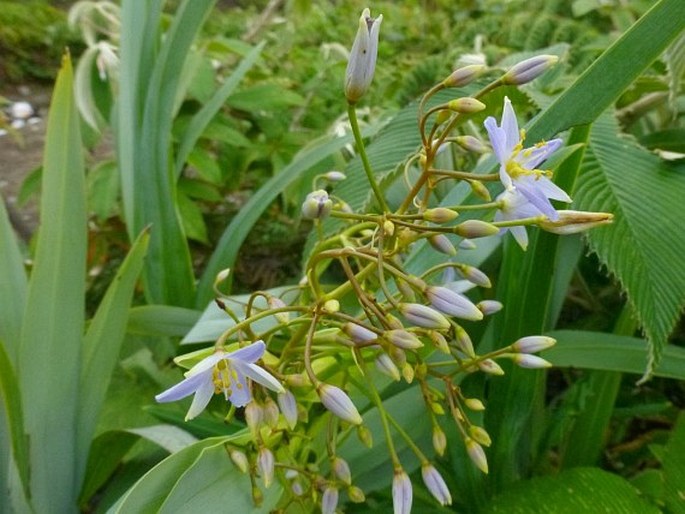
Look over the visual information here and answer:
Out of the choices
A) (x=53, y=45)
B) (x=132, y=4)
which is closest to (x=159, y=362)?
(x=132, y=4)

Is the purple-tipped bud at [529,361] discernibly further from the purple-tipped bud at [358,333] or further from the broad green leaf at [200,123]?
the broad green leaf at [200,123]

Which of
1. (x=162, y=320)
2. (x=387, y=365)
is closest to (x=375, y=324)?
(x=387, y=365)

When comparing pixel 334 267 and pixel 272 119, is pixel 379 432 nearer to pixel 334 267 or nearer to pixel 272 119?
pixel 334 267

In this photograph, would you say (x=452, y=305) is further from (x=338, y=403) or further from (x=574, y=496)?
(x=574, y=496)

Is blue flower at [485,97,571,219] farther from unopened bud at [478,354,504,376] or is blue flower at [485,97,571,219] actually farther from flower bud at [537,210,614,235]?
unopened bud at [478,354,504,376]

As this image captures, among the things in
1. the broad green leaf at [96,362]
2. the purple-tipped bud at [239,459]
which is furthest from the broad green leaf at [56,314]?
the purple-tipped bud at [239,459]

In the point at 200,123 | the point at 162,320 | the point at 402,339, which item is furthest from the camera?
the point at 200,123

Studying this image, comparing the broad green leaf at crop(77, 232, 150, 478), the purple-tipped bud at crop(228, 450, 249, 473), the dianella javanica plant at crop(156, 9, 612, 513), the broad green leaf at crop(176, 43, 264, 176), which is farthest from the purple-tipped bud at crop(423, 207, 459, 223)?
the broad green leaf at crop(176, 43, 264, 176)
